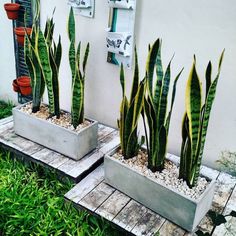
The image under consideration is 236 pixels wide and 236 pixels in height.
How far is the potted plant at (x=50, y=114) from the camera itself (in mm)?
2145

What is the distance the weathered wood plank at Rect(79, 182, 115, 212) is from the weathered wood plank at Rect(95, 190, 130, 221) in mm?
27

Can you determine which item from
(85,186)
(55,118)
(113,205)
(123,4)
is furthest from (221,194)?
(123,4)

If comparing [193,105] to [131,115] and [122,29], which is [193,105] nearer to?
[131,115]

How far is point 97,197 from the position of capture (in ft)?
6.46

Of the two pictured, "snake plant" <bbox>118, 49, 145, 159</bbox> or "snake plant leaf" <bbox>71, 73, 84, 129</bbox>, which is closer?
"snake plant" <bbox>118, 49, 145, 159</bbox>

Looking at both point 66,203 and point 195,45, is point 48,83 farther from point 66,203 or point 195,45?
point 195,45

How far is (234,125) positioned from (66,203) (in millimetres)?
1070

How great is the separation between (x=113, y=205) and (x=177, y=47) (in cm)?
98

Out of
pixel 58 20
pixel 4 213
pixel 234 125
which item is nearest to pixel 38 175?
pixel 4 213

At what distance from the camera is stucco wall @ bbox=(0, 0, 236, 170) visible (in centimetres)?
194

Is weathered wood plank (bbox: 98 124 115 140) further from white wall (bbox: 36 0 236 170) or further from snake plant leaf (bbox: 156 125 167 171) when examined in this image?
snake plant leaf (bbox: 156 125 167 171)

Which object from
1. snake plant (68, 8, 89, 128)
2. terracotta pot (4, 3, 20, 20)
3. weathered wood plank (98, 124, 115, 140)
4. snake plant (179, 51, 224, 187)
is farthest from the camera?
terracotta pot (4, 3, 20, 20)

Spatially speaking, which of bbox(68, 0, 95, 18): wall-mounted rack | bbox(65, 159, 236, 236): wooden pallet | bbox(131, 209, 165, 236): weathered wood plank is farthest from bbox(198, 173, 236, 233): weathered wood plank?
bbox(68, 0, 95, 18): wall-mounted rack

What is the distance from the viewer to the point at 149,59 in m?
1.70
